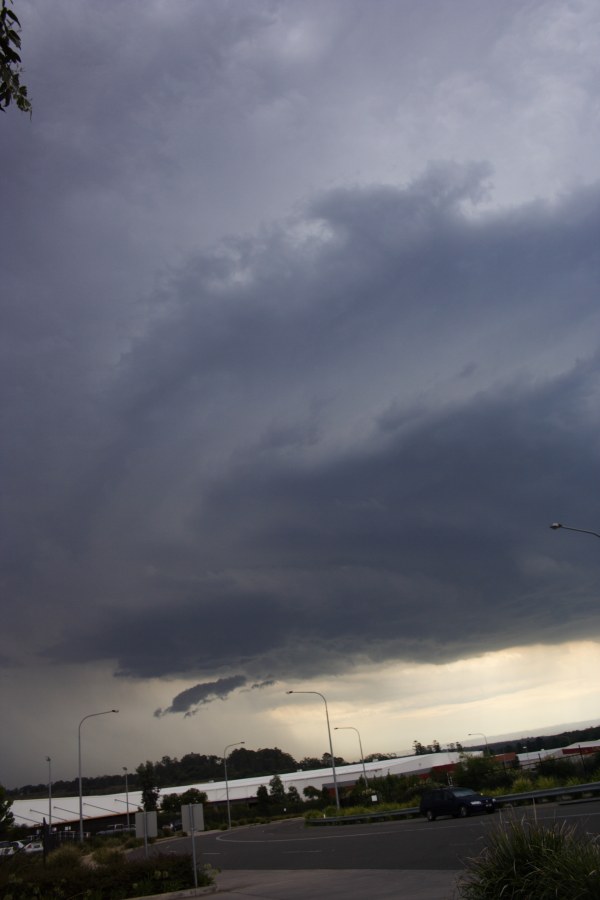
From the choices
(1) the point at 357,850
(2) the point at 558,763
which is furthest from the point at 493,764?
(1) the point at 357,850

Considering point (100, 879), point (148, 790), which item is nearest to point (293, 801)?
point (148, 790)

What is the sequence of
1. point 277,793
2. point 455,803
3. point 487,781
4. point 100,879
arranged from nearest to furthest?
point 100,879
point 455,803
point 487,781
point 277,793

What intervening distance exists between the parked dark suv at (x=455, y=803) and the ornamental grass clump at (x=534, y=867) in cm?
2962

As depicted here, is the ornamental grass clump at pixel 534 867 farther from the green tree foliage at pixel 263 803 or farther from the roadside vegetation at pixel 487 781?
the green tree foliage at pixel 263 803

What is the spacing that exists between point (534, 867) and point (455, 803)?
31.6 metres

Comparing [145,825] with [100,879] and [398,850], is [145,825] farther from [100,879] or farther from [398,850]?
[398,850]

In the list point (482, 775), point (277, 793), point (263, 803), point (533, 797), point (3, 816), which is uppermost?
point (3, 816)

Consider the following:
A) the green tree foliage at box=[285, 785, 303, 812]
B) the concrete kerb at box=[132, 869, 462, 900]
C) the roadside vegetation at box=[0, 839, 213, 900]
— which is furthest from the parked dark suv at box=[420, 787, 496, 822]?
the green tree foliage at box=[285, 785, 303, 812]

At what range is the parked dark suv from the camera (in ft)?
121

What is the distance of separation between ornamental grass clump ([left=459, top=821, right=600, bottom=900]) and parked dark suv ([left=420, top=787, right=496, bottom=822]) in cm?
2962

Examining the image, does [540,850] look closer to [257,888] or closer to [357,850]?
[257,888]

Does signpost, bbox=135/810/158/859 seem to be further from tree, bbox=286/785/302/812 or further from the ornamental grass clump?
tree, bbox=286/785/302/812

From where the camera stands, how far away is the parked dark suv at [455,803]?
1452 inches

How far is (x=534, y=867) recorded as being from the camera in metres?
8.85
